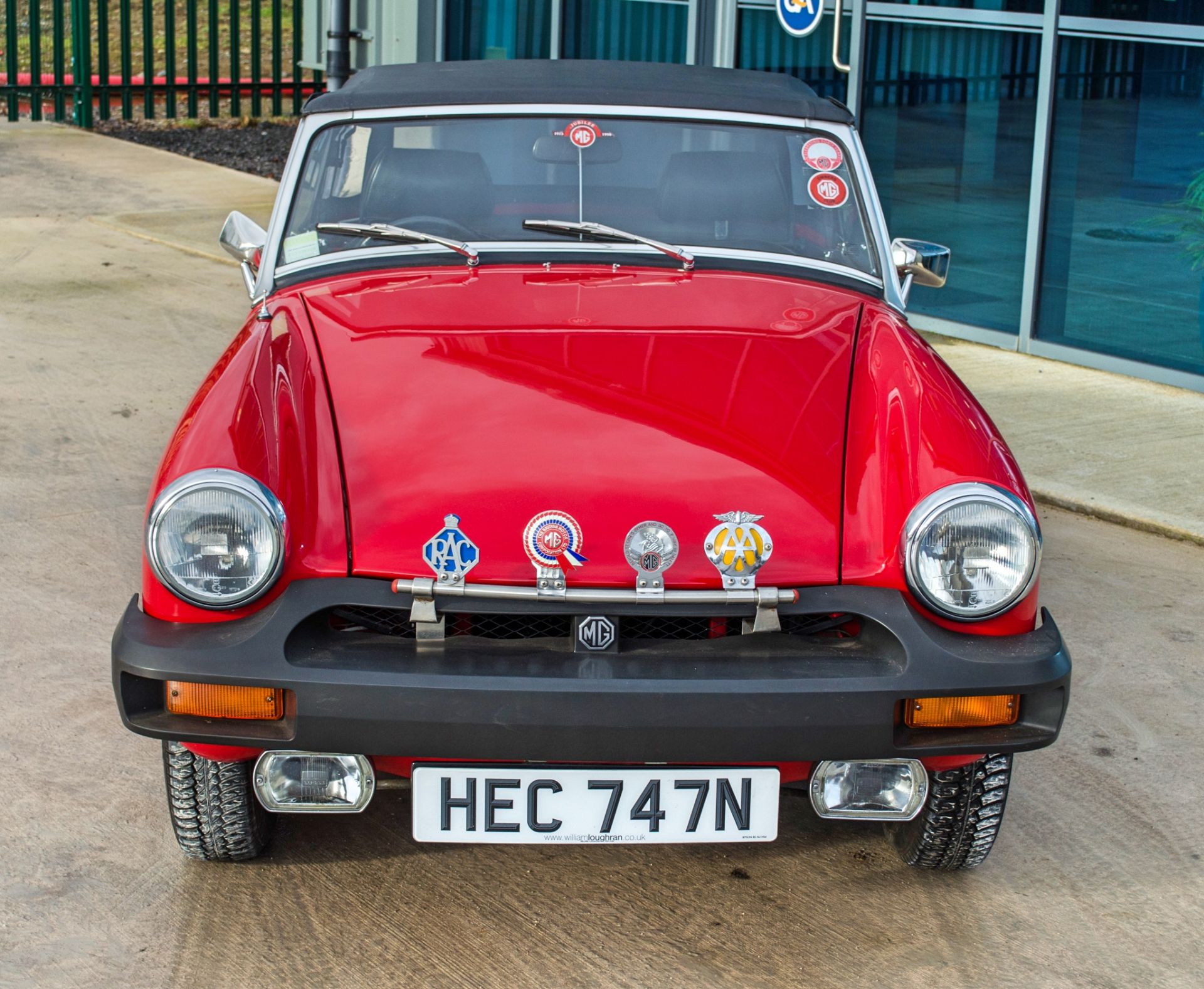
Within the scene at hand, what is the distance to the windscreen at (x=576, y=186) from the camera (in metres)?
3.79

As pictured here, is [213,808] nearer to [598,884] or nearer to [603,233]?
[598,884]

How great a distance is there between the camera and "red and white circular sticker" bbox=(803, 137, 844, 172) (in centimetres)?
394

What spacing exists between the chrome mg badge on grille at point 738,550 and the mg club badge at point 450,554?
435 mm

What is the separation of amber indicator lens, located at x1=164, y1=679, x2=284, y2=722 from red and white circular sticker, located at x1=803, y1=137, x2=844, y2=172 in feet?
7.05

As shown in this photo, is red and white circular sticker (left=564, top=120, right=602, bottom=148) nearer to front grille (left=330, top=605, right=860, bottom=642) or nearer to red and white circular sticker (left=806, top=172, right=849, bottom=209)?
red and white circular sticker (left=806, top=172, right=849, bottom=209)

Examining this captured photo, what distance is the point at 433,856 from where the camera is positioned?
3.24 meters

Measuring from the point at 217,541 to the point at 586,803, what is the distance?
83 centimetres

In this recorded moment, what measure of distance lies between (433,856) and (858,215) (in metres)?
1.97

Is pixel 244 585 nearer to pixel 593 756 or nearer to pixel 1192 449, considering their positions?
pixel 593 756

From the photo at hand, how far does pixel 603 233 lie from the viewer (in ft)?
12.1

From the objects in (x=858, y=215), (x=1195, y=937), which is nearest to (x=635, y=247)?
(x=858, y=215)

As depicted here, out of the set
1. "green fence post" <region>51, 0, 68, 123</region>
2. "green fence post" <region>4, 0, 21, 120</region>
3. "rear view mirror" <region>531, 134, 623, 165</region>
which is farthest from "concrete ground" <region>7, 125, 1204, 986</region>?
"green fence post" <region>4, 0, 21, 120</region>

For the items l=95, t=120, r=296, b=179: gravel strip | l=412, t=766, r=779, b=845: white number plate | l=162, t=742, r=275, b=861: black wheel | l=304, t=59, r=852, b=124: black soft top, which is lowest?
l=162, t=742, r=275, b=861: black wheel

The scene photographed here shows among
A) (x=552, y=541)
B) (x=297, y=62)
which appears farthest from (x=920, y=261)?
(x=297, y=62)
